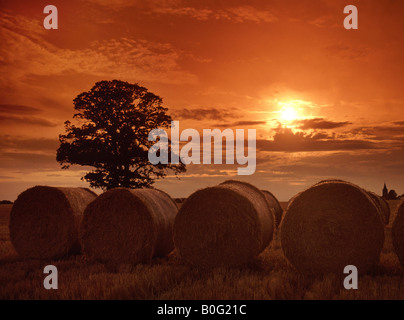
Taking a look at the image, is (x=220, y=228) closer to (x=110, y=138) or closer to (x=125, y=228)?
(x=125, y=228)

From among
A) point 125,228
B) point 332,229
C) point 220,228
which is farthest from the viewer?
point 125,228

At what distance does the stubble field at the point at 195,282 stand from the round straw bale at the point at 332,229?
1.19 ft

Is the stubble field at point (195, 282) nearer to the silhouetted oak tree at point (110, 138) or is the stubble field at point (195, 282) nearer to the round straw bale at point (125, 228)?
the round straw bale at point (125, 228)

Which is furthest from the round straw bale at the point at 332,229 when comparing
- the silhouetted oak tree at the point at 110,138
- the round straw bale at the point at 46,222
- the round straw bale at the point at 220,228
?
the silhouetted oak tree at the point at 110,138

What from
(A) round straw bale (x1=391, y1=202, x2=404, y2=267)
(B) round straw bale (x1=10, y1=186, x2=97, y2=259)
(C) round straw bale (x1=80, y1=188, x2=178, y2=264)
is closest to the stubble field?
(A) round straw bale (x1=391, y1=202, x2=404, y2=267)

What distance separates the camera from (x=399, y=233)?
8852mm

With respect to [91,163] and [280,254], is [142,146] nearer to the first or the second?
[91,163]

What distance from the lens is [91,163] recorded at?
1002 inches

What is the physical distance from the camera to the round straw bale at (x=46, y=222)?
1164 centimetres

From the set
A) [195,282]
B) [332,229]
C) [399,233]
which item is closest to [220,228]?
[195,282]

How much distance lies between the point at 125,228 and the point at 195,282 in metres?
3.33
